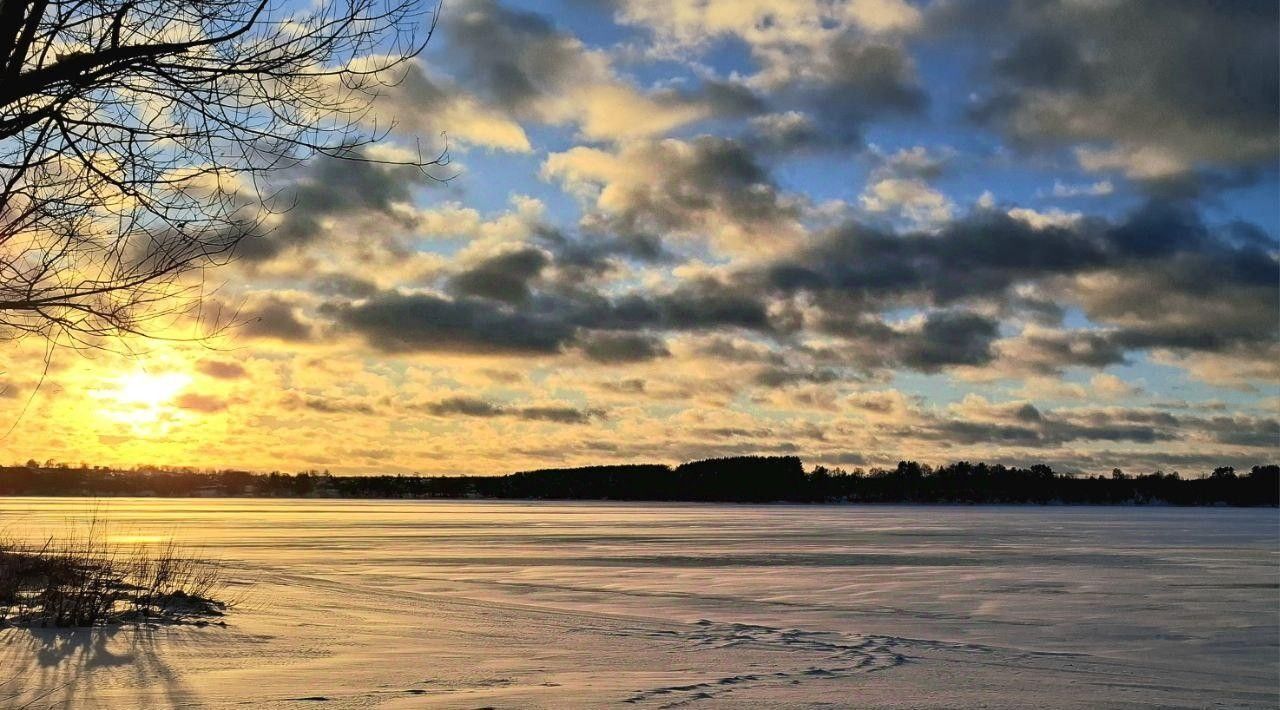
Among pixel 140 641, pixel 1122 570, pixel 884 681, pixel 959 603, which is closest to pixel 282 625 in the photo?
pixel 140 641

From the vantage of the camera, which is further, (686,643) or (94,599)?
(94,599)

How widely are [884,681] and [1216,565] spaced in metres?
26.1

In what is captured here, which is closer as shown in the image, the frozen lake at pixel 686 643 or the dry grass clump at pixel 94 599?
the frozen lake at pixel 686 643

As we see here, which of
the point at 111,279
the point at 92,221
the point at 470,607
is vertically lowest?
the point at 470,607

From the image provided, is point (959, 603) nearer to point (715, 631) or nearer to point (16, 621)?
point (715, 631)

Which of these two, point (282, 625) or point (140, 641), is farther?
point (282, 625)

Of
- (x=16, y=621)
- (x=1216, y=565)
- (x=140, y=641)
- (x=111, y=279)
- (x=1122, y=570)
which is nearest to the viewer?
Answer: (x=111, y=279)

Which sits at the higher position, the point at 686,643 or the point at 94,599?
the point at 94,599

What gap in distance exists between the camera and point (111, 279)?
354 inches

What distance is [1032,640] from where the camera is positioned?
49.7 ft

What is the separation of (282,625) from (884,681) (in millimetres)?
8471

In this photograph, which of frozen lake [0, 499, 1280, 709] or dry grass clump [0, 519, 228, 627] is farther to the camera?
dry grass clump [0, 519, 228, 627]

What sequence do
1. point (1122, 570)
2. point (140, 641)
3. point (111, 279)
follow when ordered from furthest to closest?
point (1122, 570) → point (140, 641) → point (111, 279)

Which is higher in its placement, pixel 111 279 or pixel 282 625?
pixel 111 279
